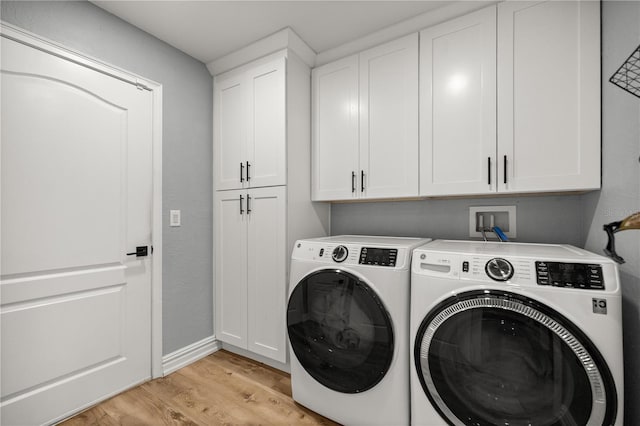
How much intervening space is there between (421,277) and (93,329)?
1898 millimetres

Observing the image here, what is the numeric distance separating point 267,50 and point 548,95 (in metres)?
1.75

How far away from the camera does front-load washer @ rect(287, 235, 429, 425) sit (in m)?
Result: 1.32

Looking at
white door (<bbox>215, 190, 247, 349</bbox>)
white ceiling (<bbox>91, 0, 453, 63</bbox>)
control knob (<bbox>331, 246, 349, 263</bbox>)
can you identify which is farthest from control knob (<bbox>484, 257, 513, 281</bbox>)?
white door (<bbox>215, 190, 247, 349</bbox>)

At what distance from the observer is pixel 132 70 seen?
184cm

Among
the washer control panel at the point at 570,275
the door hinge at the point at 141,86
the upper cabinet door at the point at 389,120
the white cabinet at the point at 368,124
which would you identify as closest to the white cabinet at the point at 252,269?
the white cabinet at the point at 368,124

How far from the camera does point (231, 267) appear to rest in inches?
87.0

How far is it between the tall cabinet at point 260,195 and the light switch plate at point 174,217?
31 centimetres

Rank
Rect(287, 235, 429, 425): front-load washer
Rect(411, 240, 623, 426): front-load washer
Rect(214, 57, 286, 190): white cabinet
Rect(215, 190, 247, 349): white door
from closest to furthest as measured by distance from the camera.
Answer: Rect(411, 240, 623, 426): front-load washer
Rect(287, 235, 429, 425): front-load washer
Rect(214, 57, 286, 190): white cabinet
Rect(215, 190, 247, 349): white door

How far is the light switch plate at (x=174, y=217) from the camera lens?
204cm

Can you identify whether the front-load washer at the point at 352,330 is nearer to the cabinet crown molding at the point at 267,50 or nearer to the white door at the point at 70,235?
the white door at the point at 70,235

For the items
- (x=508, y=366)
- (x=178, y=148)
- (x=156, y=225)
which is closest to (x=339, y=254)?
(x=508, y=366)

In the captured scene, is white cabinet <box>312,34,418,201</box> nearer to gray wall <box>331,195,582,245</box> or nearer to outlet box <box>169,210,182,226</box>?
gray wall <box>331,195,582,245</box>

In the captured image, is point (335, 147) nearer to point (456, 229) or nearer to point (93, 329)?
point (456, 229)

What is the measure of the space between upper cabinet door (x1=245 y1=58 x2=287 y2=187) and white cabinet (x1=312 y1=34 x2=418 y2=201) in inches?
12.2
